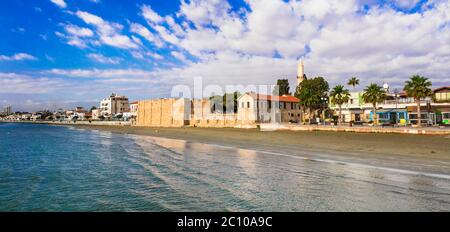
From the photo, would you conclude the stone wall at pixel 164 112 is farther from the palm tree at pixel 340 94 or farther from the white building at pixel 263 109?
the palm tree at pixel 340 94

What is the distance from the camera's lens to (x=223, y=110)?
3388 inches

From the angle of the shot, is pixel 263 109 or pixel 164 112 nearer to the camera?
pixel 263 109

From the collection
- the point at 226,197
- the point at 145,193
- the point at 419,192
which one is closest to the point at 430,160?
the point at 419,192

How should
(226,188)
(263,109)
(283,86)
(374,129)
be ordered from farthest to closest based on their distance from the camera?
(283,86) → (263,109) → (374,129) → (226,188)

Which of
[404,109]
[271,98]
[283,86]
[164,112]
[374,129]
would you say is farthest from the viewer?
[283,86]

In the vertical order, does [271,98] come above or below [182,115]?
above

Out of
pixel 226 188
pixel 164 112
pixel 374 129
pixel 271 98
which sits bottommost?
pixel 226 188

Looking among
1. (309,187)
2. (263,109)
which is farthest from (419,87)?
(309,187)

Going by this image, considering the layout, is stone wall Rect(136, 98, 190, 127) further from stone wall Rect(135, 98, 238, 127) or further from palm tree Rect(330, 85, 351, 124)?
palm tree Rect(330, 85, 351, 124)

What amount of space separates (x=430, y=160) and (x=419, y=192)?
9.61 m

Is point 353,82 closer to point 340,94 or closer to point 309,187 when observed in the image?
point 340,94

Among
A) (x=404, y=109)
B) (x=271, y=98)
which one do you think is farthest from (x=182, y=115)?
(x=404, y=109)

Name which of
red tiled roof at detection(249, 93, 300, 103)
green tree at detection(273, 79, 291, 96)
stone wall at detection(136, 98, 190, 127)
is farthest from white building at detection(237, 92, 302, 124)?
green tree at detection(273, 79, 291, 96)
